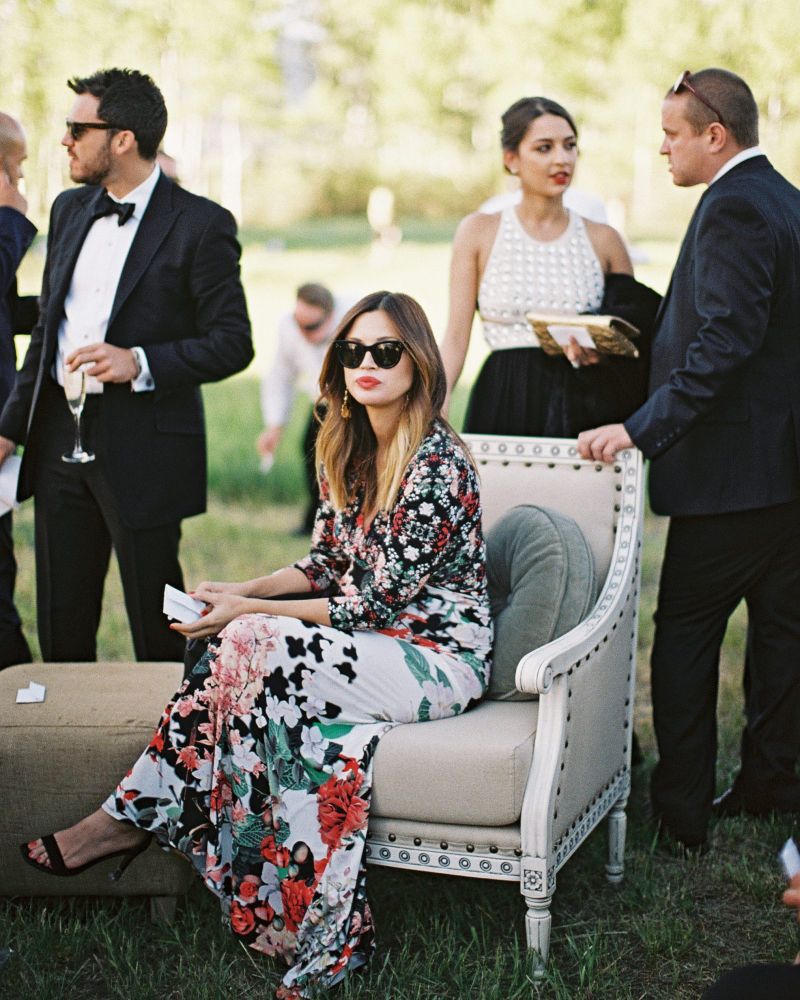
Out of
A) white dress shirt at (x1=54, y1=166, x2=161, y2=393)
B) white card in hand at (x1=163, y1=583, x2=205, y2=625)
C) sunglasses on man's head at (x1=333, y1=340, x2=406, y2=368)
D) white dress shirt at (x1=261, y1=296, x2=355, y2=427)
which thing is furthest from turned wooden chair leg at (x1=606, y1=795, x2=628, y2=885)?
white dress shirt at (x1=261, y1=296, x2=355, y2=427)

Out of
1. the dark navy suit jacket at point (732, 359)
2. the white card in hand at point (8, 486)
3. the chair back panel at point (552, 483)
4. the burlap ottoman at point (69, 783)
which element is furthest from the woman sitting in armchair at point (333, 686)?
the white card in hand at point (8, 486)

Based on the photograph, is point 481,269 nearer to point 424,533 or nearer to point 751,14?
point 424,533

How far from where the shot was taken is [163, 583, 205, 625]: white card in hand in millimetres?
3119

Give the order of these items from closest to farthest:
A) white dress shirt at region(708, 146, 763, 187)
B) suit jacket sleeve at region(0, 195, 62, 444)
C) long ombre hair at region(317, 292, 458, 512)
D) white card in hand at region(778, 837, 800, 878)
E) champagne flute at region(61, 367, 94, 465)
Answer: white card in hand at region(778, 837, 800, 878) → long ombre hair at region(317, 292, 458, 512) → white dress shirt at region(708, 146, 763, 187) → champagne flute at region(61, 367, 94, 465) → suit jacket sleeve at region(0, 195, 62, 444)

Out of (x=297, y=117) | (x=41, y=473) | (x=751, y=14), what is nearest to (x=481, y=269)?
(x=41, y=473)

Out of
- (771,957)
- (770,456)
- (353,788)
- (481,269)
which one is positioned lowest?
(771,957)

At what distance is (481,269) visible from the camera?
4.27 metres

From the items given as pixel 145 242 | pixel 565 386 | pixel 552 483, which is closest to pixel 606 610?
pixel 552 483

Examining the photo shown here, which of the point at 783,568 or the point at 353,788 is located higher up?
the point at 783,568

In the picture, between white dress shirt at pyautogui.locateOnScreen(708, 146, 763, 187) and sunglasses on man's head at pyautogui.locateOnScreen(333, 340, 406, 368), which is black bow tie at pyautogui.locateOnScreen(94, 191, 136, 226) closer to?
sunglasses on man's head at pyautogui.locateOnScreen(333, 340, 406, 368)

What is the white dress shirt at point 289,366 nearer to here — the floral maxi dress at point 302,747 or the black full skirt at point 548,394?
the black full skirt at point 548,394

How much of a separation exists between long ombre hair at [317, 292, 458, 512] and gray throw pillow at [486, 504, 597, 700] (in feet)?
1.28

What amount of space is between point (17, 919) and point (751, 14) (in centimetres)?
2166

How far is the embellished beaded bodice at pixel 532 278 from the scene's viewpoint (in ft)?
13.6
